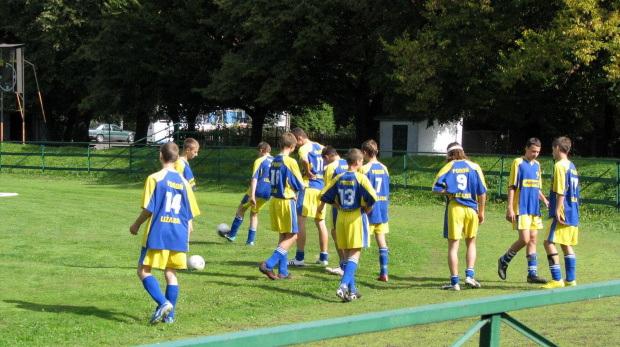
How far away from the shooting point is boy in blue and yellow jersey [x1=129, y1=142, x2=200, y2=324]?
24.2ft

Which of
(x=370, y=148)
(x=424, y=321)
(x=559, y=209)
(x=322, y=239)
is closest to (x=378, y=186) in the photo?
(x=370, y=148)

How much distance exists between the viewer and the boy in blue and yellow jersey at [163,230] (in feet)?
24.2

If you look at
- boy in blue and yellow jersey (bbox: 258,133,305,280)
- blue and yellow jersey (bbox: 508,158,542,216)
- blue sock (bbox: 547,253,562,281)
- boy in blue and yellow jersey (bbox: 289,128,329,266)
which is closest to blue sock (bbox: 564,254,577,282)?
blue sock (bbox: 547,253,562,281)

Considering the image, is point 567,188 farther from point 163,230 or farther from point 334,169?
point 163,230

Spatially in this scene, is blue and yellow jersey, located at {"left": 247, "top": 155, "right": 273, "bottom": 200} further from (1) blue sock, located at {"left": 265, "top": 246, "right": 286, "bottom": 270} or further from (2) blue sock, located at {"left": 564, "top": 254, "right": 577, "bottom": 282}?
(2) blue sock, located at {"left": 564, "top": 254, "right": 577, "bottom": 282}

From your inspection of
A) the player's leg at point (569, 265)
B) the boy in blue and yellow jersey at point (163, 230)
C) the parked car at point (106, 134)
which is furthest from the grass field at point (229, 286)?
the parked car at point (106, 134)

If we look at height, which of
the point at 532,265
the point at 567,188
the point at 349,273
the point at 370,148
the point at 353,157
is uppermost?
the point at 370,148

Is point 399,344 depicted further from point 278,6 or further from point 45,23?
point 45,23

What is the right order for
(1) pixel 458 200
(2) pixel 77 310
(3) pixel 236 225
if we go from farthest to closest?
(3) pixel 236 225 → (1) pixel 458 200 → (2) pixel 77 310

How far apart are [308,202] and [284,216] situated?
1.01 m

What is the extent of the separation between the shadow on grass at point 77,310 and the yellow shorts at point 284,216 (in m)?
3.02

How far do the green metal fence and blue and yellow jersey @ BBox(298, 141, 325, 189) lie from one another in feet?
38.0

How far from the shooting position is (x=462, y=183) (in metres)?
9.59

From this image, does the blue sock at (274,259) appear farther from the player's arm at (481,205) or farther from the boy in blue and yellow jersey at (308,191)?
the player's arm at (481,205)
